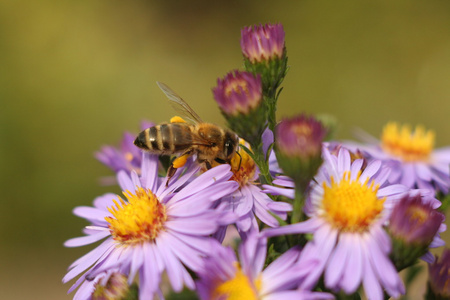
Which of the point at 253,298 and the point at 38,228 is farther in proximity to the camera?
the point at 38,228

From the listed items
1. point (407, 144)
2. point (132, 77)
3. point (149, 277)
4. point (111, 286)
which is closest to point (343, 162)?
point (149, 277)

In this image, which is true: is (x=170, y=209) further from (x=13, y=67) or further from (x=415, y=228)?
(x=13, y=67)

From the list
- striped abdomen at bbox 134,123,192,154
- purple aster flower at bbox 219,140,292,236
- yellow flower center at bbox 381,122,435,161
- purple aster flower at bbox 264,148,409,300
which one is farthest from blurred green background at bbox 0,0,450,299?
purple aster flower at bbox 264,148,409,300

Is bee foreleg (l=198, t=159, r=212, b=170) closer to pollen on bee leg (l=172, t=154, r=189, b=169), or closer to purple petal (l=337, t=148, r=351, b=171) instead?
pollen on bee leg (l=172, t=154, r=189, b=169)

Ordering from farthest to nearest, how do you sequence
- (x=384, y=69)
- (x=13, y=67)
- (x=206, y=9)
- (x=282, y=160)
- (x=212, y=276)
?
(x=206, y=9)
(x=384, y=69)
(x=13, y=67)
(x=282, y=160)
(x=212, y=276)

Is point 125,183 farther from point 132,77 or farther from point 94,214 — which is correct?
point 132,77

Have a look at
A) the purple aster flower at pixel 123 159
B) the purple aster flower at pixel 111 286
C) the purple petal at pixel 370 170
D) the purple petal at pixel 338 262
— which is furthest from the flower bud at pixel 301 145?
the purple aster flower at pixel 123 159

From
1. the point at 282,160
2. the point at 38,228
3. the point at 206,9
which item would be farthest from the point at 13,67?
the point at 282,160
